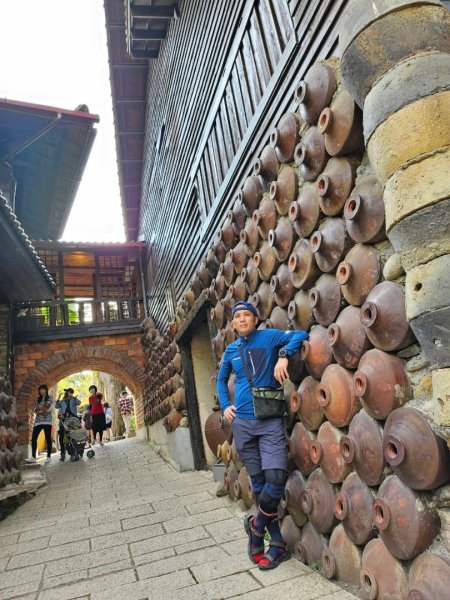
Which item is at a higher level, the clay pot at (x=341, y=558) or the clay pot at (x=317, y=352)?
the clay pot at (x=317, y=352)

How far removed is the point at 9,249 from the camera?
7.36 meters

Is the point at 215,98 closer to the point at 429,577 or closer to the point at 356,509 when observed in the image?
the point at 356,509

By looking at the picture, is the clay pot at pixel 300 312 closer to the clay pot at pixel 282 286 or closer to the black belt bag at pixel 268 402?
the clay pot at pixel 282 286

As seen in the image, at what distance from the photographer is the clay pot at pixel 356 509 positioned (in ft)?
6.78

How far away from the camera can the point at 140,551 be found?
3.34 meters

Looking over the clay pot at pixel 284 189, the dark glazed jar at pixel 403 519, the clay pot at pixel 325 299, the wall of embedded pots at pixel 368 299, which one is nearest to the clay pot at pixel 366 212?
the wall of embedded pots at pixel 368 299

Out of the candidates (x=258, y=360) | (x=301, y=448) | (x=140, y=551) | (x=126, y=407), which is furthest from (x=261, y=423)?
(x=126, y=407)

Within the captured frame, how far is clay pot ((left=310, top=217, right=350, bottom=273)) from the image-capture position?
233 centimetres

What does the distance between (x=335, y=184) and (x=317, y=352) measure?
952 millimetres

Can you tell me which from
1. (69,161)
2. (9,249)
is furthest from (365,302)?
(69,161)

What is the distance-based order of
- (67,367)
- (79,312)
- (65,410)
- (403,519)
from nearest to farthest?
1. (403,519)
2. (65,410)
3. (79,312)
4. (67,367)

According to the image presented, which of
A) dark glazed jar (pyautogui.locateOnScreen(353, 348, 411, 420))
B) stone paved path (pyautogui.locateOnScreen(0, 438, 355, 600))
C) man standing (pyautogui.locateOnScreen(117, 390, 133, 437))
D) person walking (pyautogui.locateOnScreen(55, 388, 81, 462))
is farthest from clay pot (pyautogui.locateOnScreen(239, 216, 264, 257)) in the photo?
man standing (pyautogui.locateOnScreen(117, 390, 133, 437))

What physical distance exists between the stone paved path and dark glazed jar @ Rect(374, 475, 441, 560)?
570 mm

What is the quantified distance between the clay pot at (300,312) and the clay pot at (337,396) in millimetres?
417
